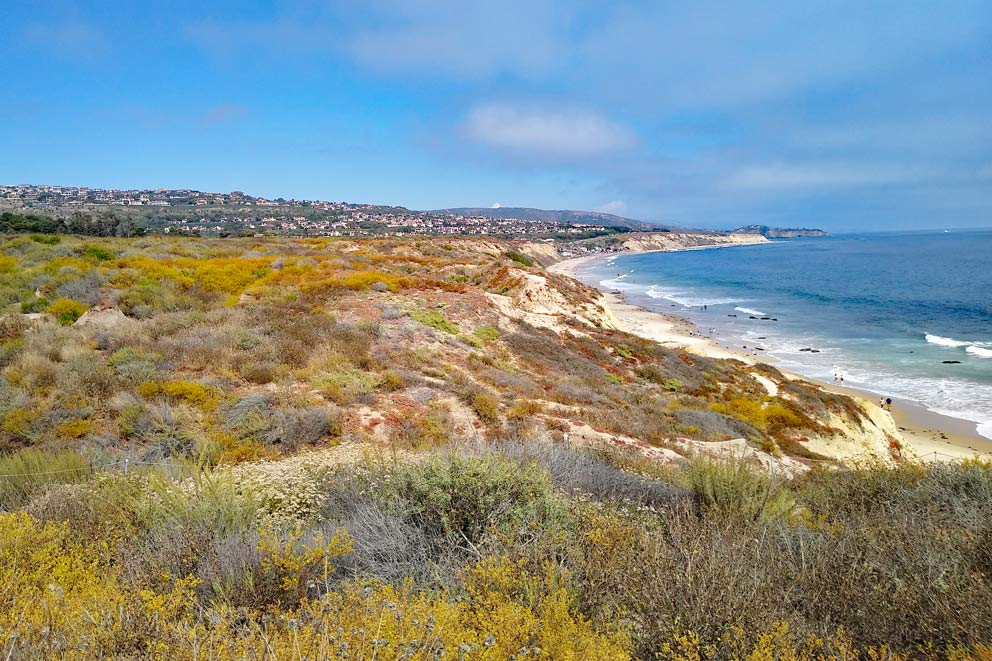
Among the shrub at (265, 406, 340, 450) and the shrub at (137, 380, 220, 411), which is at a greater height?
the shrub at (137, 380, 220, 411)

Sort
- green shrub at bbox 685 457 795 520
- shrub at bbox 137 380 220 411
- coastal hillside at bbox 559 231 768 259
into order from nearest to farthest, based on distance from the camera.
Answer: green shrub at bbox 685 457 795 520 < shrub at bbox 137 380 220 411 < coastal hillside at bbox 559 231 768 259

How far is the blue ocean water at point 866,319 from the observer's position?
81.9 ft

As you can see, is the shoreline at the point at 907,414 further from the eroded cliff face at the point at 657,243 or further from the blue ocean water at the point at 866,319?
the eroded cliff face at the point at 657,243

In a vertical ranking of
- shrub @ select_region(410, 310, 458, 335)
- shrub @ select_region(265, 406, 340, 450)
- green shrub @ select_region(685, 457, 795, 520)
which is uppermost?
shrub @ select_region(410, 310, 458, 335)

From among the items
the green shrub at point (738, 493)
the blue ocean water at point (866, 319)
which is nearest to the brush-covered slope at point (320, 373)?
the green shrub at point (738, 493)

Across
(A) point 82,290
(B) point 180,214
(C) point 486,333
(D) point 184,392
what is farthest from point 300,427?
(B) point 180,214

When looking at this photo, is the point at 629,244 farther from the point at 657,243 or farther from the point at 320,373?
the point at 320,373

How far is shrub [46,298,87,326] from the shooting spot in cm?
1162

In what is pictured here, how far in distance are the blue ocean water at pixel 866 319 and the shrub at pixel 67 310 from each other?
31741 mm

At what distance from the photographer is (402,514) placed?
13.1 feet

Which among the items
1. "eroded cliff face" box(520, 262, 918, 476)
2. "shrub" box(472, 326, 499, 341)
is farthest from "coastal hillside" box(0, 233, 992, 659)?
"shrub" box(472, 326, 499, 341)

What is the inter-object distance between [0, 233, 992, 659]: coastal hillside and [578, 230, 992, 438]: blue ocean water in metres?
19.2

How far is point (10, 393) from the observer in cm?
717

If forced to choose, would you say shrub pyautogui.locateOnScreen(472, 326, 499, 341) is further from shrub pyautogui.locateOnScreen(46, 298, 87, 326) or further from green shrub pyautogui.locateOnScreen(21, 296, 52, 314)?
green shrub pyautogui.locateOnScreen(21, 296, 52, 314)
